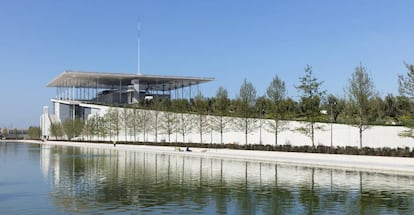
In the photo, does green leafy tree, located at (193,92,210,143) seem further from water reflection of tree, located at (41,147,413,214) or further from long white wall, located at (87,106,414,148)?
water reflection of tree, located at (41,147,413,214)

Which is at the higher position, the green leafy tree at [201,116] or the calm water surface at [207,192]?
the green leafy tree at [201,116]

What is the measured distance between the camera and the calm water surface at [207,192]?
11422 mm

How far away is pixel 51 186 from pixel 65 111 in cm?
7652

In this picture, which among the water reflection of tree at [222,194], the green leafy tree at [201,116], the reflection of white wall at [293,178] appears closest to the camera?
the water reflection of tree at [222,194]

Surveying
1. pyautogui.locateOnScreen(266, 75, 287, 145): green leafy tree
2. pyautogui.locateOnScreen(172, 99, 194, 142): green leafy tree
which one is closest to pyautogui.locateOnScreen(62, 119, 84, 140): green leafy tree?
pyautogui.locateOnScreen(172, 99, 194, 142): green leafy tree

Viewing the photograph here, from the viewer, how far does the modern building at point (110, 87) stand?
2660 inches

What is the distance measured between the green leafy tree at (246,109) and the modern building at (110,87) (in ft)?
88.4

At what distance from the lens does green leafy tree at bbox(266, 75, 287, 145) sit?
37062mm

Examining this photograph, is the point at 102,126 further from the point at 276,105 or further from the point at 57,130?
the point at 276,105

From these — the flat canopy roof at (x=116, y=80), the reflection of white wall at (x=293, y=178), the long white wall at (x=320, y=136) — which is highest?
the flat canopy roof at (x=116, y=80)

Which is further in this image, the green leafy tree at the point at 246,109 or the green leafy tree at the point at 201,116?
the green leafy tree at the point at 201,116

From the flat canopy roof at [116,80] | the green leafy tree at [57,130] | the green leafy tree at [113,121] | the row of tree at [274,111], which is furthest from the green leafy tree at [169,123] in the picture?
the green leafy tree at [57,130]

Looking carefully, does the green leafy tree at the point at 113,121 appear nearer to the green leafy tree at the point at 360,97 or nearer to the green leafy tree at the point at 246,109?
the green leafy tree at the point at 246,109

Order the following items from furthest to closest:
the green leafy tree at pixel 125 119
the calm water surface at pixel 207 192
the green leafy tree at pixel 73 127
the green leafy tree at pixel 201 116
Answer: the green leafy tree at pixel 73 127 < the green leafy tree at pixel 125 119 < the green leafy tree at pixel 201 116 < the calm water surface at pixel 207 192
